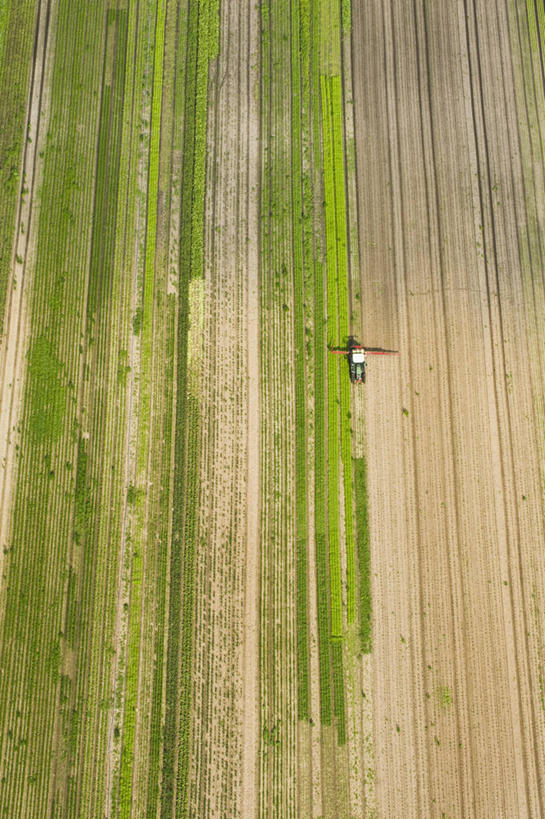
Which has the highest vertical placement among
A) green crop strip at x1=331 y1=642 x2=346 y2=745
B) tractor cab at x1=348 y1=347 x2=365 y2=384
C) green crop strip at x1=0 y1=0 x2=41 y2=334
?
green crop strip at x1=0 y1=0 x2=41 y2=334

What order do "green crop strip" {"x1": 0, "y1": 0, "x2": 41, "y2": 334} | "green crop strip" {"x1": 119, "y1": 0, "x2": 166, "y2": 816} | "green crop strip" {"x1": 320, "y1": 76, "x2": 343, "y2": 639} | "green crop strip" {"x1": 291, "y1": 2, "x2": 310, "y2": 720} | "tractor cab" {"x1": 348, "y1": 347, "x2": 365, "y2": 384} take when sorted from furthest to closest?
"green crop strip" {"x1": 0, "y1": 0, "x2": 41, "y2": 334}, "tractor cab" {"x1": 348, "y1": 347, "x2": 365, "y2": 384}, "green crop strip" {"x1": 320, "y1": 76, "x2": 343, "y2": 639}, "green crop strip" {"x1": 291, "y1": 2, "x2": 310, "y2": 720}, "green crop strip" {"x1": 119, "y1": 0, "x2": 166, "y2": 816}

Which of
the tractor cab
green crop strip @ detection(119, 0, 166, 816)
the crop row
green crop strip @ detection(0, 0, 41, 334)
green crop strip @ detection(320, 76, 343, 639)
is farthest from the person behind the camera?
green crop strip @ detection(0, 0, 41, 334)

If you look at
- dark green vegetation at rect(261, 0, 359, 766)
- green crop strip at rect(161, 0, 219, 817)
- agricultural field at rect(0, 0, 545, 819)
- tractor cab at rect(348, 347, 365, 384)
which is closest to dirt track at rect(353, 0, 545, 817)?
agricultural field at rect(0, 0, 545, 819)

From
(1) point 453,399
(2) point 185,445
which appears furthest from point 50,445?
(1) point 453,399

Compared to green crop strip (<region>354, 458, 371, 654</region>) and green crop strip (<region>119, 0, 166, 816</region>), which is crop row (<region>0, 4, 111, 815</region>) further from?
green crop strip (<region>354, 458, 371, 654</region>)

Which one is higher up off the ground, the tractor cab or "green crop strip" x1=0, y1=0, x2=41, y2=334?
"green crop strip" x1=0, y1=0, x2=41, y2=334

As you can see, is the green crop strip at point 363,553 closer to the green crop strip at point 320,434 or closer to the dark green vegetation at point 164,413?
the dark green vegetation at point 164,413

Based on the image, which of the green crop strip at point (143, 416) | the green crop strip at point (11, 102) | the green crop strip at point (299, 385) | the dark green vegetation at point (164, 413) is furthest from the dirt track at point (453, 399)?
the green crop strip at point (11, 102)
